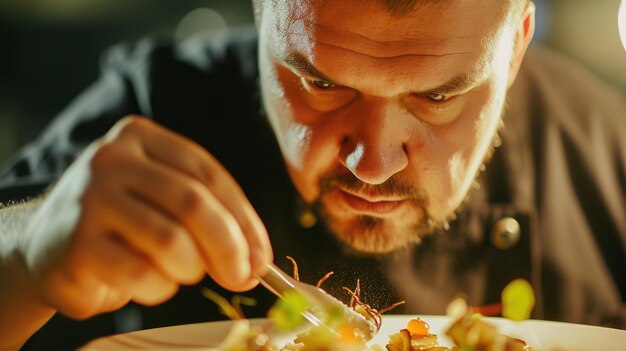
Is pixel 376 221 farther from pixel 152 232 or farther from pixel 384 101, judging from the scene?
pixel 152 232

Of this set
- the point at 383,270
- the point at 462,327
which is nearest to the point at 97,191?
the point at 462,327

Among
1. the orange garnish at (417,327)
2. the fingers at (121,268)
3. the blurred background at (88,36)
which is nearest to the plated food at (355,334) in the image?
the orange garnish at (417,327)

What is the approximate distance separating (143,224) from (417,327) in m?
0.33

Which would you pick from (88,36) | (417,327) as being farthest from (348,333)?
(88,36)

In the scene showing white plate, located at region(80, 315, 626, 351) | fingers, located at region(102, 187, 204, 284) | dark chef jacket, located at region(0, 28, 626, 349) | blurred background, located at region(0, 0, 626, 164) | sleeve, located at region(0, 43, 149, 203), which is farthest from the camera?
blurred background, located at region(0, 0, 626, 164)

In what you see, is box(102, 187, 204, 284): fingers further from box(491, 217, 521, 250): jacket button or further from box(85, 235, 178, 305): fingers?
box(491, 217, 521, 250): jacket button

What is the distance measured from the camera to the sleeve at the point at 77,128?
0.95m

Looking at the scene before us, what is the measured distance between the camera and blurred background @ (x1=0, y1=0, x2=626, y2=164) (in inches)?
54.4

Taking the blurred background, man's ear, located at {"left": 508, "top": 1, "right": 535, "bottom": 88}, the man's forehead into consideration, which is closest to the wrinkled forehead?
the man's forehead

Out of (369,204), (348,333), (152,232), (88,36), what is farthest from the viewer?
(88,36)

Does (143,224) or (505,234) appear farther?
(505,234)

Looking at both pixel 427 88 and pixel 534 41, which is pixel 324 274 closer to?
pixel 427 88

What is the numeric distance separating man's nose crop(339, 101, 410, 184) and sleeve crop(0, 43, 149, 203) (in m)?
0.45

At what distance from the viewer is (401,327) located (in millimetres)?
747
